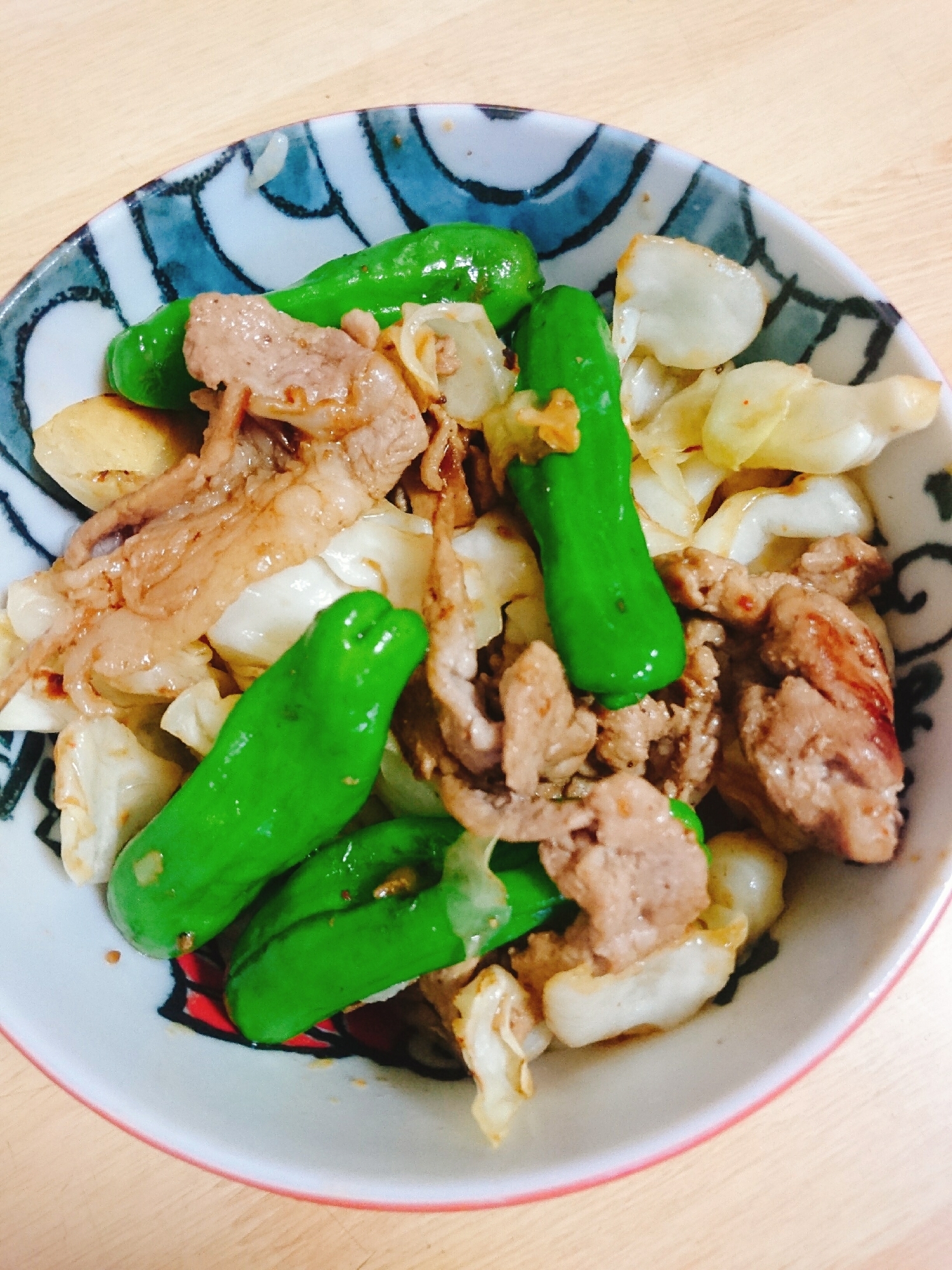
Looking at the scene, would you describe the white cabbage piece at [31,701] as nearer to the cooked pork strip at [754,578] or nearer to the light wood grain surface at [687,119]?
the light wood grain surface at [687,119]

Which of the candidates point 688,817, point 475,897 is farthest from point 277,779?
point 688,817

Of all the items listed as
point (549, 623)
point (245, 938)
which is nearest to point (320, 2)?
point (549, 623)

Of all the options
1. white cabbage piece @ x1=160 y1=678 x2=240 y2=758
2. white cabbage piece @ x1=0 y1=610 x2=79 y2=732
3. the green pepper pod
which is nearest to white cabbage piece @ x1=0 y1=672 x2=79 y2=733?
white cabbage piece @ x1=0 y1=610 x2=79 y2=732

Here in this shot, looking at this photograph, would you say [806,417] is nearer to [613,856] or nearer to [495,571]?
[495,571]

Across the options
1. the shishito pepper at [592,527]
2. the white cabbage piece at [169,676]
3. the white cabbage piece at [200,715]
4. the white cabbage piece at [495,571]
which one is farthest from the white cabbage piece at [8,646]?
the shishito pepper at [592,527]

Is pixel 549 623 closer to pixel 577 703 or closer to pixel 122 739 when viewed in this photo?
pixel 577 703

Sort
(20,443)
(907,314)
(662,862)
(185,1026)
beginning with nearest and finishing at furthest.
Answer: (662,862), (185,1026), (20,443), (907,314)

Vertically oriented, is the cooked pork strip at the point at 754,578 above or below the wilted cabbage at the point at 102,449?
below
